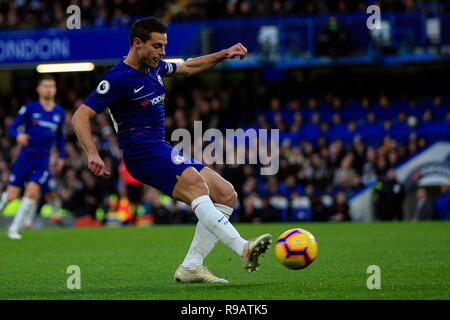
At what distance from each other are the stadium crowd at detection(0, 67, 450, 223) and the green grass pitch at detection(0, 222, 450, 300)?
6734 millimetres

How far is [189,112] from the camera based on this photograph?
27047 mm

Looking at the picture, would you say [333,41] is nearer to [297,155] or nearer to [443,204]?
[297,155]

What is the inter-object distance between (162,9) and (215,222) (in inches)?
903

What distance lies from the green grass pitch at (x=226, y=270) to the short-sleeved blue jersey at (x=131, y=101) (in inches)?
54.2

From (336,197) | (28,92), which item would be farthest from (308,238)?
(28,92)

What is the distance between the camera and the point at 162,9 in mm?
28578

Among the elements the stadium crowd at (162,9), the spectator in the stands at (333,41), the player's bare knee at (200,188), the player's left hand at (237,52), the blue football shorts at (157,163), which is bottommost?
the player's bare knee at (200,188)

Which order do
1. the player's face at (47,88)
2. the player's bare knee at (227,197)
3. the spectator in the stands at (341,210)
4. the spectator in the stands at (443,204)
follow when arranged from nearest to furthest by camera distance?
1. the player's bare knee at (227,197)
2. the player's face at (47,88)
3. the spectator in the stands at (443,204)
4. the spectator in the stands at (341,210)

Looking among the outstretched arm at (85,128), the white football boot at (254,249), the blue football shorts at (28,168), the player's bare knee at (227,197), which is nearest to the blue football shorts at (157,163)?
the player's bare knee at (227,197)

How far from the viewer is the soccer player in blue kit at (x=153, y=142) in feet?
21.7

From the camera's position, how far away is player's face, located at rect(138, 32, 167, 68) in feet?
22.2

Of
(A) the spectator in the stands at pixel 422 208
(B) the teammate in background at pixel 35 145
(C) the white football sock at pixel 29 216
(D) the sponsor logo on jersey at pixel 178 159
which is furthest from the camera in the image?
(A) the spectator in the stands at pixel 422 208

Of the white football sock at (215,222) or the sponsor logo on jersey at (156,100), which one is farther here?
the sponsor logo on jersey at (156,100)

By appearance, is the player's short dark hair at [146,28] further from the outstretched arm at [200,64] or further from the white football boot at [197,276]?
the white football boot at [197,276]
